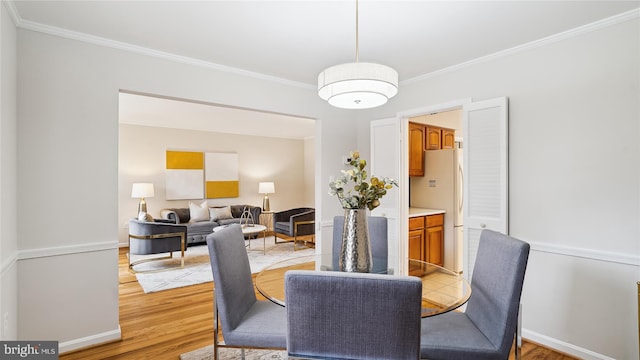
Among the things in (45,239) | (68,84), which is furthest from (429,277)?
(68,84)

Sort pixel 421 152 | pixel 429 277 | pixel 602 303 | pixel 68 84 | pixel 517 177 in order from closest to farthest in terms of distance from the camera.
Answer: pixel 429 277
pixel 602 303
pixel 68 84
pixel 517 177
pixel 421 152

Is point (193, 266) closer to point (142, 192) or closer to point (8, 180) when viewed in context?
point (142, 192)

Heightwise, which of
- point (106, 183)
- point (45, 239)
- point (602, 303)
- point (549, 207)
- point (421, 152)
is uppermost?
point (421, 152)

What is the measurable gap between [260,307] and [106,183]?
1636 mm

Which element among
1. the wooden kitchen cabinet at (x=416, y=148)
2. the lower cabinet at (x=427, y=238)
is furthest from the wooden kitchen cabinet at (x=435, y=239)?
the wooden kitchen cabinet at (x=416, y=148)

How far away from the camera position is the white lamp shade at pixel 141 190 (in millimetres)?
6227

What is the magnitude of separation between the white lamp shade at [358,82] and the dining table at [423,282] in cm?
105

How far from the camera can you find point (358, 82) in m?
1.82

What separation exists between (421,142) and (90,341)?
425 centimetres

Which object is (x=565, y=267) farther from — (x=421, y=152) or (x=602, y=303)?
(x=421, y=152)

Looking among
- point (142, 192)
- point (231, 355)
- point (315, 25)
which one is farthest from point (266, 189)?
point (315, 25)

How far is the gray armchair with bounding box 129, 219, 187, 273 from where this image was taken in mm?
4738

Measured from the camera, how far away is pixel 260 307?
208 cm

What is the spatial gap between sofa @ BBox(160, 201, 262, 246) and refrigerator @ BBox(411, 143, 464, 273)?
401 cm
